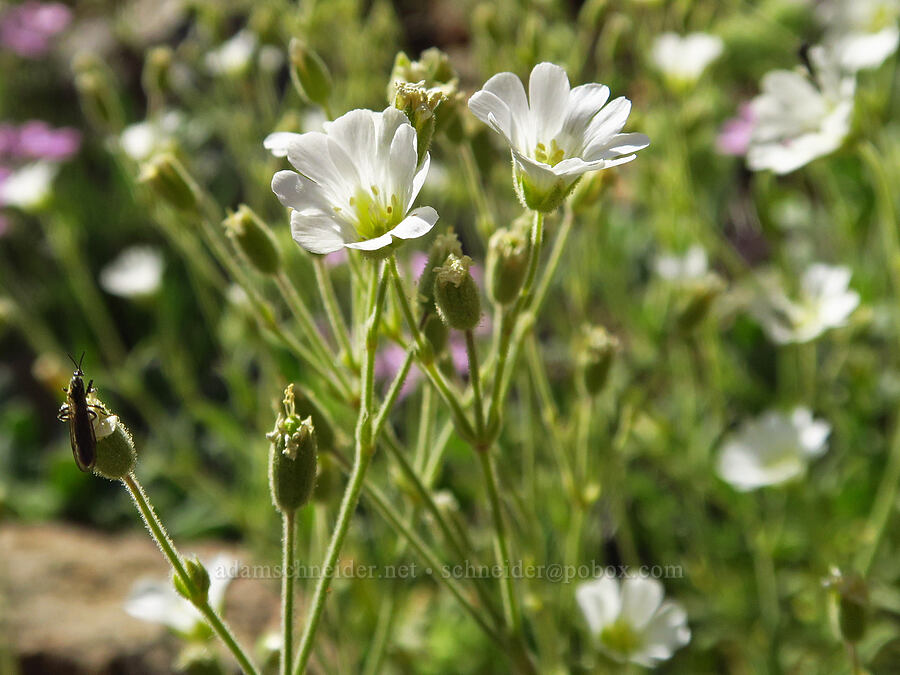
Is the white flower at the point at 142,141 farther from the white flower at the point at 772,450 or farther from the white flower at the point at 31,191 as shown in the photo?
the white flower at the point at 772,450

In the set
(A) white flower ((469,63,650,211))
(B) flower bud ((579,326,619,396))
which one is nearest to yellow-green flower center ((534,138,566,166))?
(A) white flower ((469,63,650,211))

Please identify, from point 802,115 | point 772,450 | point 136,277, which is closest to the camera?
point 802,115

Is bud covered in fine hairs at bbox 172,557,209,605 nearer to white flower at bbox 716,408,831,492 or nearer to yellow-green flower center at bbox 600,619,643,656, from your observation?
yellow-green flower center at bbox 600,619,643,656

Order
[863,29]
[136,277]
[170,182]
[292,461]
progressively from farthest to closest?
[136,277], [863,29], [170,182], [292,461]

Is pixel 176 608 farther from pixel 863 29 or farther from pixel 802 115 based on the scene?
pixel 863 29

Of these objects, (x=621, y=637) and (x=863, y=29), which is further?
(x=863, y=29)

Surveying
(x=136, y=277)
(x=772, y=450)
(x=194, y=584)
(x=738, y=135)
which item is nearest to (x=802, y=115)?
(x=772, y=450)

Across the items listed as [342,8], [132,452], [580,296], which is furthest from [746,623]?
[342,8]
